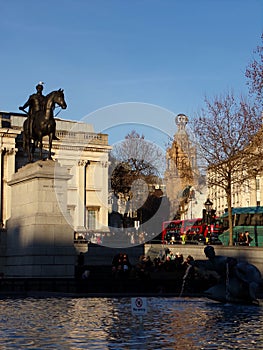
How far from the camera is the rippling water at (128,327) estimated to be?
1144 centimetres

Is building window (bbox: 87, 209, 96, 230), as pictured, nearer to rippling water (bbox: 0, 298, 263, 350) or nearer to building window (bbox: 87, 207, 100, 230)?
building window (bbox: 87, 207, 100, 230)

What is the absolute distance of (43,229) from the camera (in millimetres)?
30469

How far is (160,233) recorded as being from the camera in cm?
7962

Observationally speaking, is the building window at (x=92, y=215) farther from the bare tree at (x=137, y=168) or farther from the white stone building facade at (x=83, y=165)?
the bare tree at (x=137, y=168)

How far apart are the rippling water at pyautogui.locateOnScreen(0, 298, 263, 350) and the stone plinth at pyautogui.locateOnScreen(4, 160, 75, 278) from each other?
33.0 feet

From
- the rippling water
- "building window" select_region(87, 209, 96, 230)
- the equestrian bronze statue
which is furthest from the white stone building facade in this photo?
the rippling water

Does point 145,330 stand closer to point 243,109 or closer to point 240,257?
point 240,257

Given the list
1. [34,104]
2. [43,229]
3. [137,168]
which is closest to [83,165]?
[137,168]

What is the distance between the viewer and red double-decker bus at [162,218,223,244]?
5816cm

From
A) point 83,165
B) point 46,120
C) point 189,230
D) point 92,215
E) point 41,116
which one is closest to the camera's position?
point 46,120

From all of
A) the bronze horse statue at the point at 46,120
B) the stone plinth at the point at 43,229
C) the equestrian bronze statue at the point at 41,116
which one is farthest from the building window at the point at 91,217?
the stone plinth at the point at 43,229

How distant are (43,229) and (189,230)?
3863 centimetres

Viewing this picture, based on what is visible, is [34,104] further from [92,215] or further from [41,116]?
[92,215]

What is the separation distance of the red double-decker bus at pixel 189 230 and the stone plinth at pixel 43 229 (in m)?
22.6
